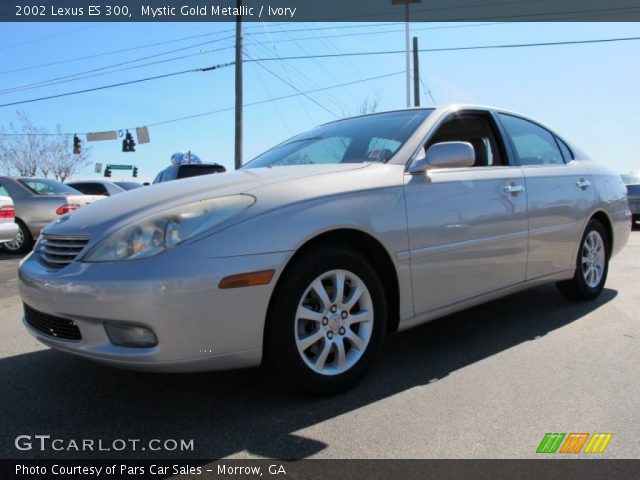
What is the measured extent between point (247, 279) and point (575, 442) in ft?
5.12

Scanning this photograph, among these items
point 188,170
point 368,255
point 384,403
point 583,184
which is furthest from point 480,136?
point 188,170

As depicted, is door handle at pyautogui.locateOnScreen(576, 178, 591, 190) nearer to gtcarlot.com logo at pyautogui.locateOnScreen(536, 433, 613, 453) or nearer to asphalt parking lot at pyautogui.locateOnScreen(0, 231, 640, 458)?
asphalt parking lot at pyautogui.locateOnScreen(0, 231, 640, 458)

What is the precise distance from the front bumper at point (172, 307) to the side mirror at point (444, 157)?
113 centimetres

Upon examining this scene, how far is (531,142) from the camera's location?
4.27 m

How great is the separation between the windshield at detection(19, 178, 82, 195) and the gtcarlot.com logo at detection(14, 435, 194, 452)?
7951 millimetres

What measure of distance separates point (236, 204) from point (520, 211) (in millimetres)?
2151

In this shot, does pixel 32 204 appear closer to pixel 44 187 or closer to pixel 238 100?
pixel 44 187

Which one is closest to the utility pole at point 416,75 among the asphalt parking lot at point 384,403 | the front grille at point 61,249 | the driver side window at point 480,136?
the driver side window at point 480,136

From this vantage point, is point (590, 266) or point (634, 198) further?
point (634, 198)

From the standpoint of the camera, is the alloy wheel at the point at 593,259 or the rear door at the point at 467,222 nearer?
the rear door at the point at 467,222

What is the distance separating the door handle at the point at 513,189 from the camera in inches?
142

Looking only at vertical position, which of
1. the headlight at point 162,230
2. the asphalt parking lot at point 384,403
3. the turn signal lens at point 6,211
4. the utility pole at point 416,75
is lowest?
the asphalt parking lot at point 384,403

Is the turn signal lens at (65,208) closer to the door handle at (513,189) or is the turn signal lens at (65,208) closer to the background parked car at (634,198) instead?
the door handle at (513,189)

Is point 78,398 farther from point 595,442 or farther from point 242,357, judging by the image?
point 595,442
